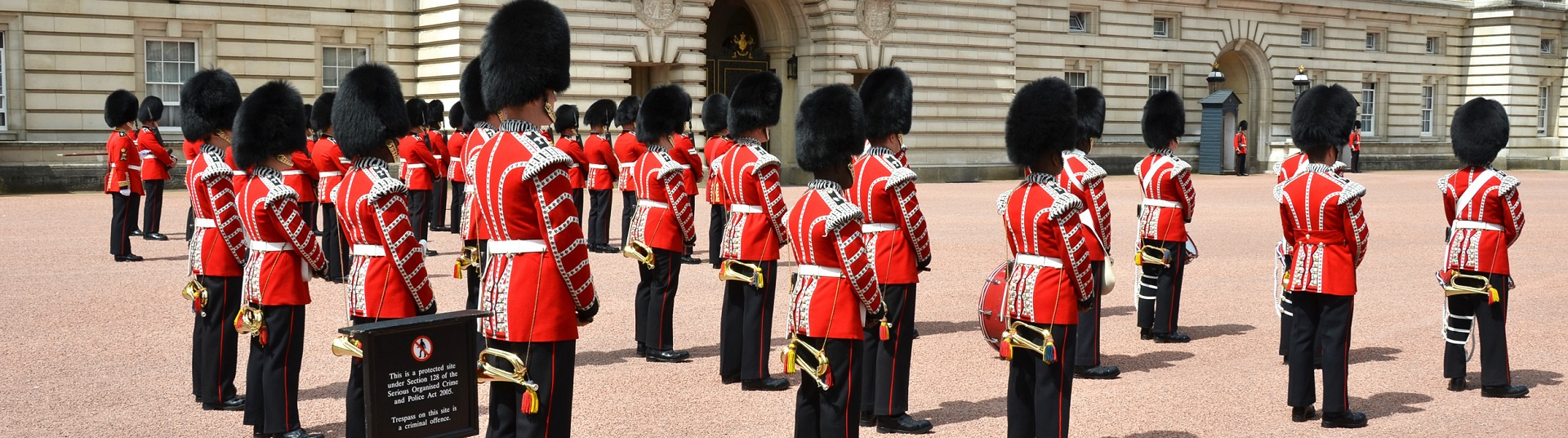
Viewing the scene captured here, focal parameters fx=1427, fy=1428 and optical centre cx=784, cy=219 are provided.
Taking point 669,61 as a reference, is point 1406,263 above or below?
below

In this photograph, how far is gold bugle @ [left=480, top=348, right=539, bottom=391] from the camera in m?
3.93

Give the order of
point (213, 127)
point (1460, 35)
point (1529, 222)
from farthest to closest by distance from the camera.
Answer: point (1460, 35), point (1529, 222), point (213, 127)

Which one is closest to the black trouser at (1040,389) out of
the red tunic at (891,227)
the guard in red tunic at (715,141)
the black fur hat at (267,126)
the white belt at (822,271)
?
the white belt at (822,271)

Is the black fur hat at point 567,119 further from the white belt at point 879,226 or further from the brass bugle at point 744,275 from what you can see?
the white belt at point 879,226

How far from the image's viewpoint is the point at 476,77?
570cm

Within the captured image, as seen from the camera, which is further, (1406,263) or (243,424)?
(1406,263)

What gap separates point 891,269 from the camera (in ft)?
18.2

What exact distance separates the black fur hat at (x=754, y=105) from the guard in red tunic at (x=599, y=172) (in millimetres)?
4952

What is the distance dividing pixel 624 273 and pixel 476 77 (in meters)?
4.92

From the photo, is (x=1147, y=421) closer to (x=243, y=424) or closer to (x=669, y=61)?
(x=243, y=424)

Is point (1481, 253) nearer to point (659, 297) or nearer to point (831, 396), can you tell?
point (831, 396)

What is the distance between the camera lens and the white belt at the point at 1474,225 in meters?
6.13

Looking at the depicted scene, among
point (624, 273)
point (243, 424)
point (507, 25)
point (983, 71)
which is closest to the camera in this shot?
point (507, 25)

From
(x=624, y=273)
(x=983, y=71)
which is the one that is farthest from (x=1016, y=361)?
(x=983, y=71)
